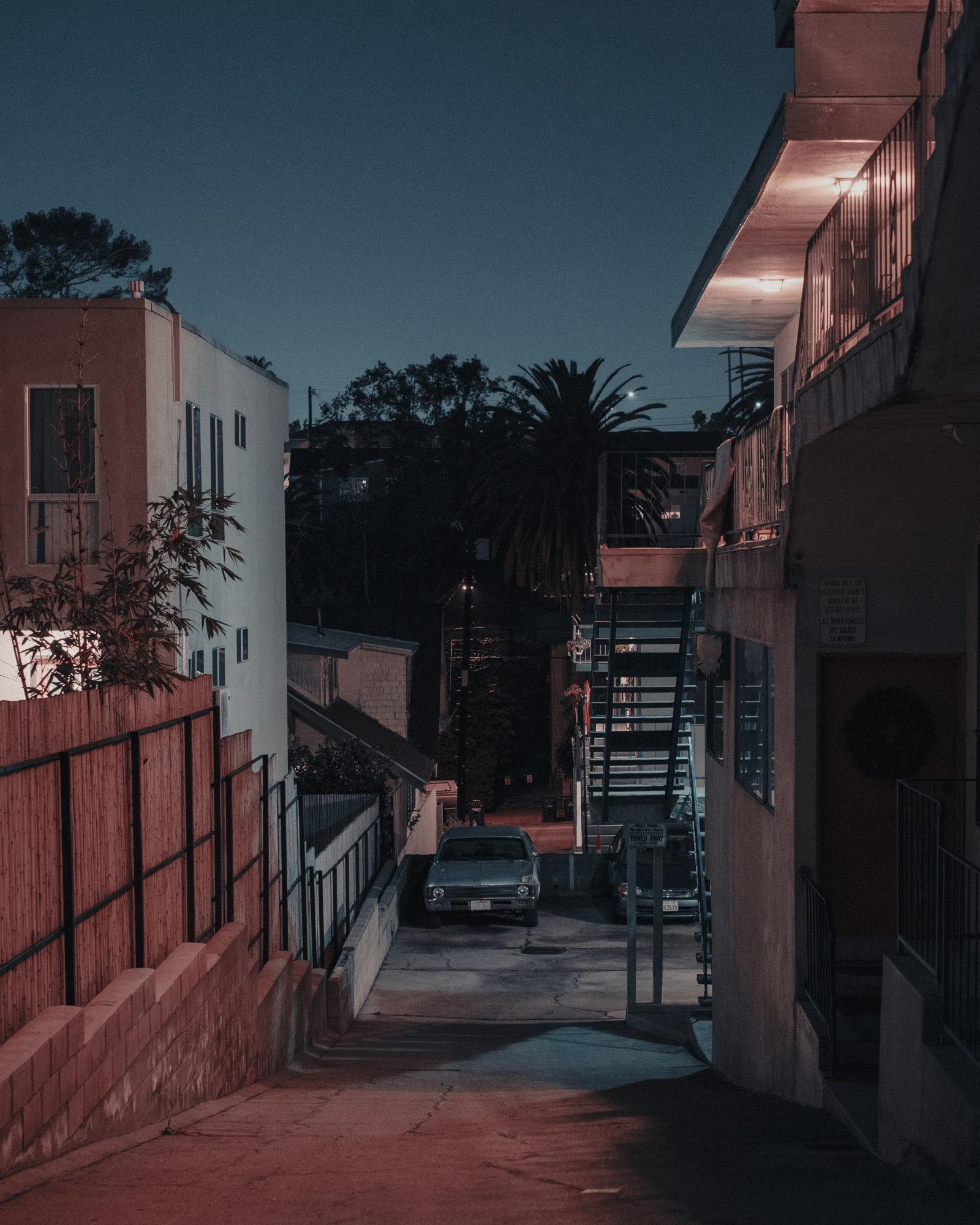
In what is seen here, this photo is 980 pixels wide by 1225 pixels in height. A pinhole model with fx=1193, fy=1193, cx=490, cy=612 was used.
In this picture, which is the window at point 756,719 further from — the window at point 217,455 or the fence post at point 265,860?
the window at point 217,455

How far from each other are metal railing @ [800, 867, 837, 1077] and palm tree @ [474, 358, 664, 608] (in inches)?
853

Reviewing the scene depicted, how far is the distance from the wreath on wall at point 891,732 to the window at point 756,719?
990 mm

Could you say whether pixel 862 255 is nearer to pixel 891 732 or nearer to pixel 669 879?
pixel 891 732

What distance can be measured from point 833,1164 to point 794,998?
295cm

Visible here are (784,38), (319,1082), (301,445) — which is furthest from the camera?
(301,445)

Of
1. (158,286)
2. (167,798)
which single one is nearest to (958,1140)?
(167,798)

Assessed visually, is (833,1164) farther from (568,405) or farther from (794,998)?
(568,405)

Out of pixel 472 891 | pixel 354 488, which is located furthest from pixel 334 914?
pixel 354 488

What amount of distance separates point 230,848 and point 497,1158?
3963 mm

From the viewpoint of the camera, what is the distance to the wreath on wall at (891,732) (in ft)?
28.7

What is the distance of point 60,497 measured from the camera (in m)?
13.8

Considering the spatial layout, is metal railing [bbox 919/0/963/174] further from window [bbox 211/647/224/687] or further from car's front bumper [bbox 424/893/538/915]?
car's front bumper [bbox 424/893/538/915]

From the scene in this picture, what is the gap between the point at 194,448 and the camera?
15.3 meters

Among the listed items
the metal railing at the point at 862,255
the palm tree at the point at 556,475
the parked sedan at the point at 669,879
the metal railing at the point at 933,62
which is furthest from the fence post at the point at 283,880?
the palm tree at the point at 556,475
